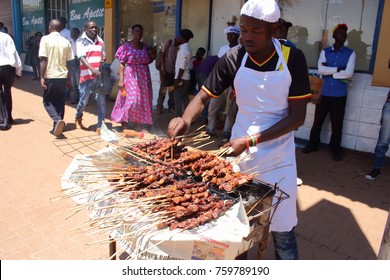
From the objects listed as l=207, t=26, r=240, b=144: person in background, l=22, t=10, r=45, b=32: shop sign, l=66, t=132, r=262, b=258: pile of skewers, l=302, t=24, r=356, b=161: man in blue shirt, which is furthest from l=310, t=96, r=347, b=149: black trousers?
l=22, t=10, r=45, b=32: shop sign

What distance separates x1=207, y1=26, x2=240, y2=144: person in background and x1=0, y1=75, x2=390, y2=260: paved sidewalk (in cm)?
145

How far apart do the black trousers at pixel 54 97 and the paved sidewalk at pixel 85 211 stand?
0.46m

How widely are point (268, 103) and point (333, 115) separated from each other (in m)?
4.23

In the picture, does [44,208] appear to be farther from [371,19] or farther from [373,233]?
[371,19]

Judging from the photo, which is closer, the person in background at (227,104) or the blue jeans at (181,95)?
the person in background at (227,104)

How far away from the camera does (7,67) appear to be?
7.48 meters

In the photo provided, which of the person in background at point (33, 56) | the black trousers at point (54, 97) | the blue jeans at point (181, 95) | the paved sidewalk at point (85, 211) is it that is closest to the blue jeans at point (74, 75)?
the black trousers at point (54, 97)

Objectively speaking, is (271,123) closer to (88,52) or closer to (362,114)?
(362,114)

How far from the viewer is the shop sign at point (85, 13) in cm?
1161

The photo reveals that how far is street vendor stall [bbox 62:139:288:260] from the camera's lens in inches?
74.6

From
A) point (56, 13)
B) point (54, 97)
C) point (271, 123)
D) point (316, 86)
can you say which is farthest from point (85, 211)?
point (56, 13)

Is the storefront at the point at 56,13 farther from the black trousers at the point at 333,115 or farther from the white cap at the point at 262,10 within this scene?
the white cap at the point at 262,10

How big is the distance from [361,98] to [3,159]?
629cm
